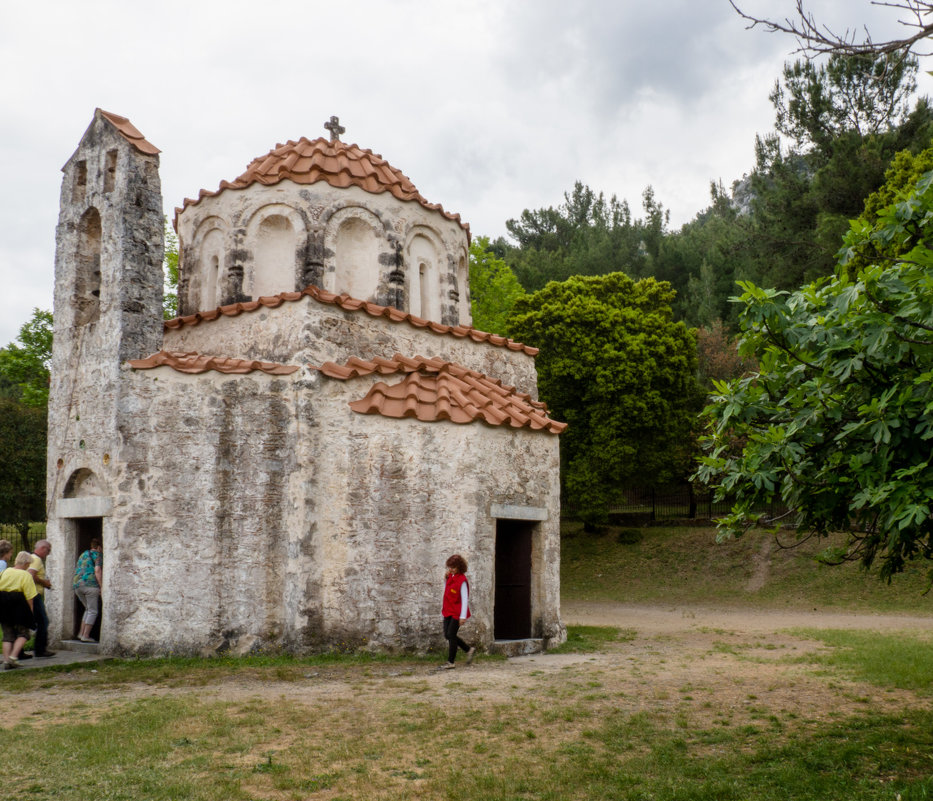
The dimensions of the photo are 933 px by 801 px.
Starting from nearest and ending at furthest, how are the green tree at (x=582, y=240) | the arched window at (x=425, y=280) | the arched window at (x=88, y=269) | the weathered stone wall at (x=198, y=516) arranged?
the weathered stone wall at (x=198, y=516) → the arched window at (x=88, y=269) → the arched window at (x=425, y=280) → the green tree at (x=582, y=240)

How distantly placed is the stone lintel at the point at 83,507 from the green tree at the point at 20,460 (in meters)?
13.8

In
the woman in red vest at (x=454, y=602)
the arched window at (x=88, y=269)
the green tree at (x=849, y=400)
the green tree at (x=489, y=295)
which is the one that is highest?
the green tree at (x=489, y=295)

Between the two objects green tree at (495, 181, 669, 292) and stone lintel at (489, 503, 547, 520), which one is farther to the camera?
green tree at (495, 181, 669, 292)

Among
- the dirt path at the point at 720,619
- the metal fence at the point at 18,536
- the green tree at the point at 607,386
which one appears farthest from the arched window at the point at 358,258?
the metal fence at the point at 18,536

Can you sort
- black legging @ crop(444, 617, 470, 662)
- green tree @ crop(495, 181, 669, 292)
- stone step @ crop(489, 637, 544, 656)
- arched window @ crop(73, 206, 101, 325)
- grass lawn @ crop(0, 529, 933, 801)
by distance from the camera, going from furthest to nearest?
green tree @ crop(495, 181, 669, 292) → arched window @ crop(73, 206, 101, 325) → stone step @ crop(489, 637, 544, 656) → black legging @ crop(444, 617, 470, 662) → grass lawn @ crop(0, 529, 933, 801)

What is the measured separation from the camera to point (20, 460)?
23266 mm

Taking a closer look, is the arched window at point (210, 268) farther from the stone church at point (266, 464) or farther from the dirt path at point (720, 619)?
the dirt path at point (720, 619)

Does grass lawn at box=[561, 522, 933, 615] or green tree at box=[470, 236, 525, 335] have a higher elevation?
green tree at box=[470, 236, 525, 335]

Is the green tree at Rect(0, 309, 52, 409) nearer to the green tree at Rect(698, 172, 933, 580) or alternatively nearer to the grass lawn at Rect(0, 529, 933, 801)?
the grass lawn at Rect(0, 529, 933, 801)

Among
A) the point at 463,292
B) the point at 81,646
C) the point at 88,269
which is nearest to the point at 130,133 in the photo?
the point at 88,269

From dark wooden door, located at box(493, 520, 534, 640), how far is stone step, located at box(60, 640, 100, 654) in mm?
5230

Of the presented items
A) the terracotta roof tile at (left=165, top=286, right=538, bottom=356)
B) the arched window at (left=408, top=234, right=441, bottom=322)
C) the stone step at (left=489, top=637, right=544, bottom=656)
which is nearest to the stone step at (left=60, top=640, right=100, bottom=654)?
the terracotta roof tile at (left=165, top=286, right=538, bottom=356)

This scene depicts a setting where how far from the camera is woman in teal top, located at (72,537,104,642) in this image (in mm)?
10750

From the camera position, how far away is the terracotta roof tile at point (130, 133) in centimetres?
1103
